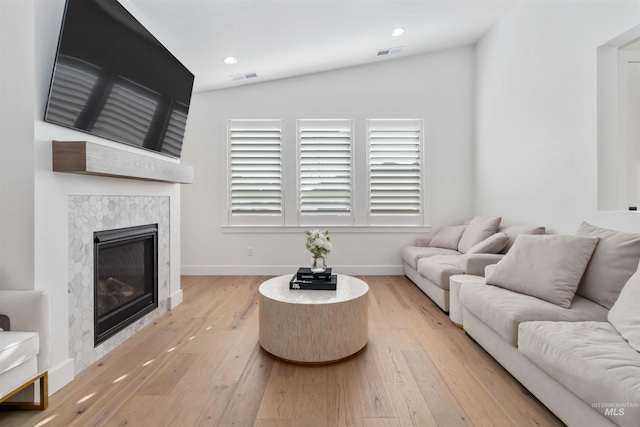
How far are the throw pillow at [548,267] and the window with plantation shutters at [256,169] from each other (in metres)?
3.25

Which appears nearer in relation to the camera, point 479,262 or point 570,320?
point 570,320

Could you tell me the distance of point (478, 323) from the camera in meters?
2.57

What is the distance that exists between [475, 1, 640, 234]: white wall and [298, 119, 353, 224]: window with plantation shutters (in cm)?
192

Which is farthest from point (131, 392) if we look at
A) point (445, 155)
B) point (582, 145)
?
point (445, 155)

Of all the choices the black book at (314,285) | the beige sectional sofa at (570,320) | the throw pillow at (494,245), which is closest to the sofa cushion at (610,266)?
the beige sectional sofa at (570,320)

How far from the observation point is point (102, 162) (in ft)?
7.26

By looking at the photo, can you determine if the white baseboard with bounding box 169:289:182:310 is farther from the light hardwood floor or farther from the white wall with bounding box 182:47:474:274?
the white wall with bounding box 182:47:474:274

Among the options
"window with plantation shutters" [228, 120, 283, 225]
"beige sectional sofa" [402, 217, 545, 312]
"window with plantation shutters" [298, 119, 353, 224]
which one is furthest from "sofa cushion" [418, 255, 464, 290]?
"window with plantation shutters" [228, 120, 283, 225]

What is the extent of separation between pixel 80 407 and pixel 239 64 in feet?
12.3

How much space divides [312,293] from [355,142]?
3018 millimetres

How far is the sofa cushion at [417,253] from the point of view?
424 centimetres

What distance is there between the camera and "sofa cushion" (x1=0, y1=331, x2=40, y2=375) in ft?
5.32

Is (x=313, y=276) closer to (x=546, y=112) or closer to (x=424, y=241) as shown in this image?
(x=424, y=241)

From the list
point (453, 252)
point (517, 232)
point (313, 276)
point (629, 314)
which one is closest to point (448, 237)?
point (453, 252)
